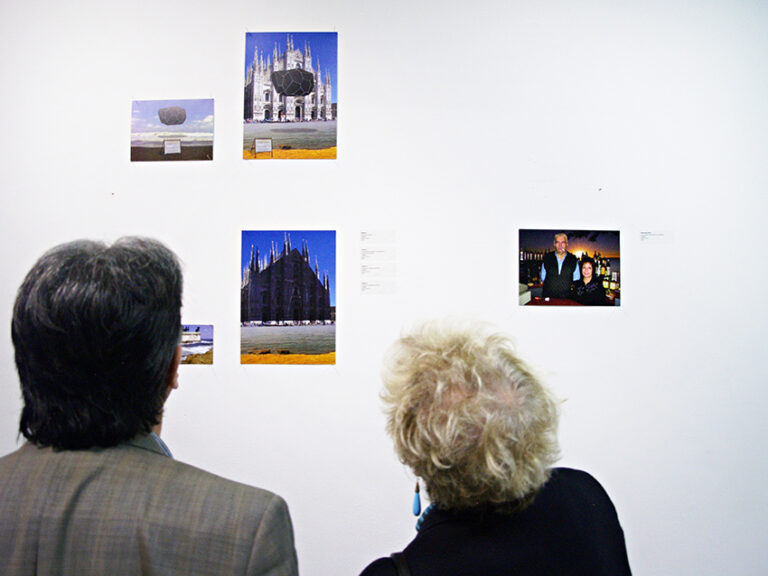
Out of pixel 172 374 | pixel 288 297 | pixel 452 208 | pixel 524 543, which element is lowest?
pixel 524 543

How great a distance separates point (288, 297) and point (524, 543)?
3.36ft

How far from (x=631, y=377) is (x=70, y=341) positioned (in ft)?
4.85

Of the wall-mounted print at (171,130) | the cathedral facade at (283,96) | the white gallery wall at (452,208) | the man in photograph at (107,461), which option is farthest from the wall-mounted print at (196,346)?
the man in photograph at (107,461)

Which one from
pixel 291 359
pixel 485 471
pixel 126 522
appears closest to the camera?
pixel 126 522

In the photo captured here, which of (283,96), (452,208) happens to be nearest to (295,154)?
(283,96)

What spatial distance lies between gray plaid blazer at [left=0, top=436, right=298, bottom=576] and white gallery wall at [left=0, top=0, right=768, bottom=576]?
874 millimetres

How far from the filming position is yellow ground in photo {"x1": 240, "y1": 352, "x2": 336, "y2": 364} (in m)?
1.52

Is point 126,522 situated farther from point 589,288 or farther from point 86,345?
point 589,288

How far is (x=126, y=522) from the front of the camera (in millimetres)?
617

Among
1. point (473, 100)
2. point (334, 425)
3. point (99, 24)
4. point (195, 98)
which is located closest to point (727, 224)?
point (473, 100)

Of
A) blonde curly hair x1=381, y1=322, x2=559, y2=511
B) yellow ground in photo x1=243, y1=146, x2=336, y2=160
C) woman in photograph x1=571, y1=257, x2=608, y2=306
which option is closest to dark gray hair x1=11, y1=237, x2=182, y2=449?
blonde curly hair x1=381, y1=322, x2=559, y2=511

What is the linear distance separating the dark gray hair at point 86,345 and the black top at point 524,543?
44cm

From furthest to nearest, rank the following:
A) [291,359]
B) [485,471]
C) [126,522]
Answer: [291,359] < [485,471] < [126,522]

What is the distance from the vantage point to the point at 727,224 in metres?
1.56
